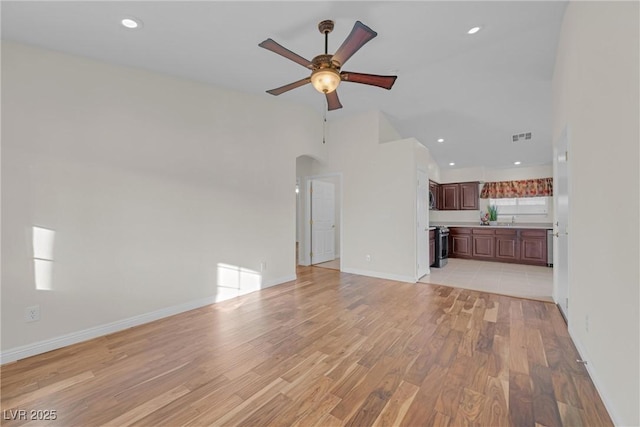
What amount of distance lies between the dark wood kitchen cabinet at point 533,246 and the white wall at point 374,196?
3509 millimetres

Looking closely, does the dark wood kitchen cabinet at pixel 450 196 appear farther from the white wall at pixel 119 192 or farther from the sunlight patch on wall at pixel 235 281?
the sunlight patch on wall at pixel 235 281

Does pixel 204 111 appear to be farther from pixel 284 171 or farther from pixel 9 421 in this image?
pixel 9 421

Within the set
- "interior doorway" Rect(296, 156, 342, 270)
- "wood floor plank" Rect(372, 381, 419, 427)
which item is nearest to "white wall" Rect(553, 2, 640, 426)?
"wood floor plank" Rect(372, 381, 419, 427)

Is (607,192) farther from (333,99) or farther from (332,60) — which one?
(333,99)

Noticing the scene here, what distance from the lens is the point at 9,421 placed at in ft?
5.47

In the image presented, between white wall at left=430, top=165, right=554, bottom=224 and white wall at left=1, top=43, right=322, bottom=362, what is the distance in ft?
19.3

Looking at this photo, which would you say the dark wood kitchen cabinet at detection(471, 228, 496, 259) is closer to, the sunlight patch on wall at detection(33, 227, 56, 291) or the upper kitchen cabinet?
the upper kitchen cabinet

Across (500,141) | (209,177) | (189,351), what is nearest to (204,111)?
(209,177)

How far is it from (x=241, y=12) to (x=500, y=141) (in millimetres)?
5849

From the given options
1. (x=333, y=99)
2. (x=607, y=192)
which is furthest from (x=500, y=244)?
(x=333, y=99)

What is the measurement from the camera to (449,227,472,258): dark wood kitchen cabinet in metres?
7.04

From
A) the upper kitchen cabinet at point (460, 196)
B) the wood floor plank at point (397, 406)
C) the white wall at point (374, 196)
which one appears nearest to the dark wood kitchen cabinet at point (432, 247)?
the white wall at point (374, 196)

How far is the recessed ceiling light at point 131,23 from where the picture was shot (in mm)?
2355

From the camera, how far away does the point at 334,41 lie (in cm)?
282
